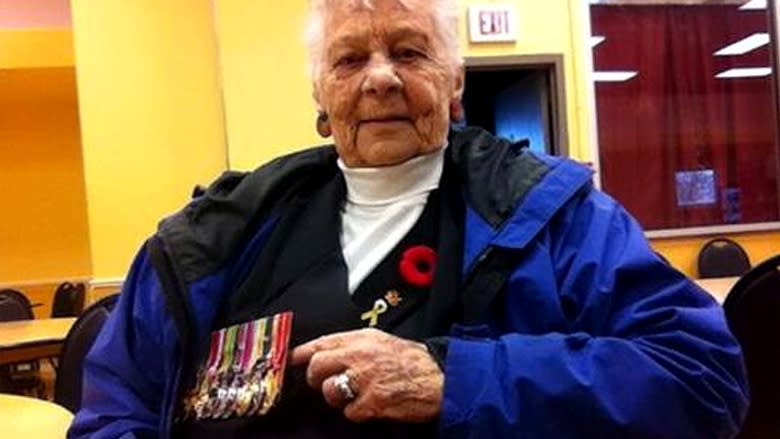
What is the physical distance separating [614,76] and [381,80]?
15.7 ft

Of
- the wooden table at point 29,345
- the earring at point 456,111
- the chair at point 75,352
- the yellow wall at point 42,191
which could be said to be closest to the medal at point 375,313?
the earring at point 456,111

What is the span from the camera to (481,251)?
46.4 inches

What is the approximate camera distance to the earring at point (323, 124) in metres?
1.45

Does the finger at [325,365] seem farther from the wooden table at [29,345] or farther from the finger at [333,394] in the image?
the wooden table at [29,345]

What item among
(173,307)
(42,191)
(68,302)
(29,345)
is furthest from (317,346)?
(42,191)

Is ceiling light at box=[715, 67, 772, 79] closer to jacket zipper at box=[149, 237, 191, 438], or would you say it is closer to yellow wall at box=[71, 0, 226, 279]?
yellow wall at box=[71, 0, 226, 279]

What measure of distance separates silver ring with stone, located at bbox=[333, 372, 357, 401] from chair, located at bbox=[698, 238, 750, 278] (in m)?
4.76

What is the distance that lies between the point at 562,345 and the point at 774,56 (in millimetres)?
5500

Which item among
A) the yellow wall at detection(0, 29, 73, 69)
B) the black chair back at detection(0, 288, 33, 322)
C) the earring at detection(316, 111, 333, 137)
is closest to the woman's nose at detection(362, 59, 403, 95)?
the earring at detection(316, 111, 333, 137)

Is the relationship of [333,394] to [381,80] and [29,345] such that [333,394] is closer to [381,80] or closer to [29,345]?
[381,80]

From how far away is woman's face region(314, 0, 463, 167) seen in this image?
1355 millimetres

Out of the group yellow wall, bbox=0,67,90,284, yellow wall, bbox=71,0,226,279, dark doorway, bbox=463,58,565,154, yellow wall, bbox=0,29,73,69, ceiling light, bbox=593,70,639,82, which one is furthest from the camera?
yellow wall, bbox=0,67,90,284

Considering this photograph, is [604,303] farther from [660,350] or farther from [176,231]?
[176,231]

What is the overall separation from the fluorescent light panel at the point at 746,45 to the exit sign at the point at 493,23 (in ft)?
5.35
